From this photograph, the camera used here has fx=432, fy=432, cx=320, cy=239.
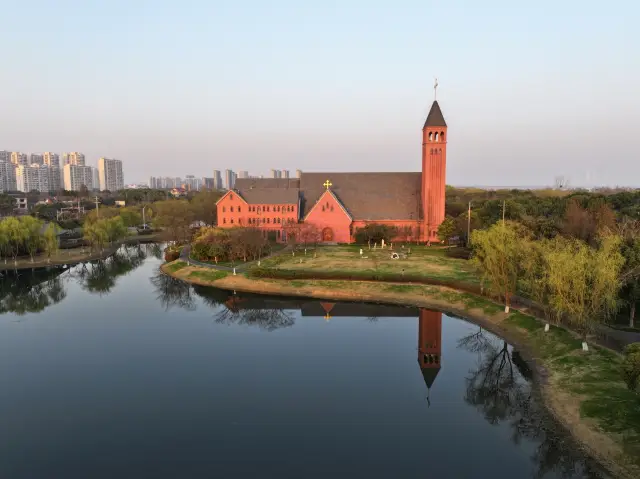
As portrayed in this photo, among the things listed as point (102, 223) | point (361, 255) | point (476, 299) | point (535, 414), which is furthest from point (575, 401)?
point (102, 223)

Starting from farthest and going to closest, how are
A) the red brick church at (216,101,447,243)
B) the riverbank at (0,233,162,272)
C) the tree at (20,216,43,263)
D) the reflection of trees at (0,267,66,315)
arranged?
the red brick church at (216,101,447,243), the tree at (20,216,43,263), the riverbank at (0,233,162,272), the reflection of trees at (0,267,66,315)

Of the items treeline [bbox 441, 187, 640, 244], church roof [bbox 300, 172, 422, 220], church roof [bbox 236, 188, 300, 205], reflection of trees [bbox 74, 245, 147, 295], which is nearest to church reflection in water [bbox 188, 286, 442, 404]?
reflection of trees [bbox 74, 245, 147, 295]

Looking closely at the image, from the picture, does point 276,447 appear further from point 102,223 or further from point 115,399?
point 102,223

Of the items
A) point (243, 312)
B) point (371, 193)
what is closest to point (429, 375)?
point (243, 312)

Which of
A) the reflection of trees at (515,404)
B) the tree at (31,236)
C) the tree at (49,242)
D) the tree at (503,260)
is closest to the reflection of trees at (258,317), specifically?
the reflection of trees at (515,404)

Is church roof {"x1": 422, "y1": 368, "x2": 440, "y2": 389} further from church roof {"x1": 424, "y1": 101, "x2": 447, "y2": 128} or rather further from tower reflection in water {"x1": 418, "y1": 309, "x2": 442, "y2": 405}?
church roof {"x1": 424, "y1": 101, "x2": 447, "y2": 128}

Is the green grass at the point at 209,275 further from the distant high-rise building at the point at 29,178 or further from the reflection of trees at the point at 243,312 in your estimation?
the distant high-rise building at the point at 29,178
